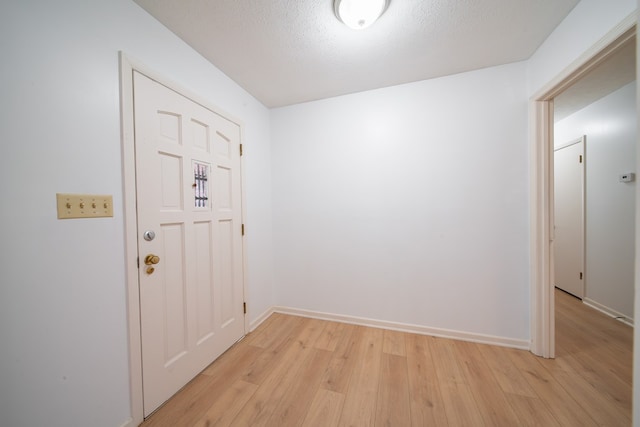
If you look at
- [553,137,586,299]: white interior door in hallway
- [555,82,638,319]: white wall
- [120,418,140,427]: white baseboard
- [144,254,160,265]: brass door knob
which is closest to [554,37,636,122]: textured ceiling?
[555,82,638,319]: white wall

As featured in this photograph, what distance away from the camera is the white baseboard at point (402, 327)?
1.75 metres

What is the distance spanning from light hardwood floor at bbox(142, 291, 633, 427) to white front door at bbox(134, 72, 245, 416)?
0.75 ft

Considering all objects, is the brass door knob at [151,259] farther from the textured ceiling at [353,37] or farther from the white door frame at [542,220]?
the white door frame at [542,220]

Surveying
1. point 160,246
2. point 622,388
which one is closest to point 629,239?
point 622,388

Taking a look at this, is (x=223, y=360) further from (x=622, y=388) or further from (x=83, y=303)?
(x=622, y=388)

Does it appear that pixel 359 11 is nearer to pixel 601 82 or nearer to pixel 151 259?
pixel 151 259

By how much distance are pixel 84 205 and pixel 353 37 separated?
1822mm

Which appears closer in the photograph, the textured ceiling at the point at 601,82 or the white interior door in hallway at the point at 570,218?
the textured ceiling at the point at 601,82

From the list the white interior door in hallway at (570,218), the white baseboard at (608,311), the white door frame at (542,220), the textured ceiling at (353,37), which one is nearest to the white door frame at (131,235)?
the textured ceiling at (353,37)

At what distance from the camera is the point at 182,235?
1.42 metres

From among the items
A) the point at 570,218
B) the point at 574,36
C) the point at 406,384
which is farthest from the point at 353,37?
the point at 570,218

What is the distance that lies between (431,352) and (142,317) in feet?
6.74

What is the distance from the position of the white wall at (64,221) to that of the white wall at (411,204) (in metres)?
1.46

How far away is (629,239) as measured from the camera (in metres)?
2.06
